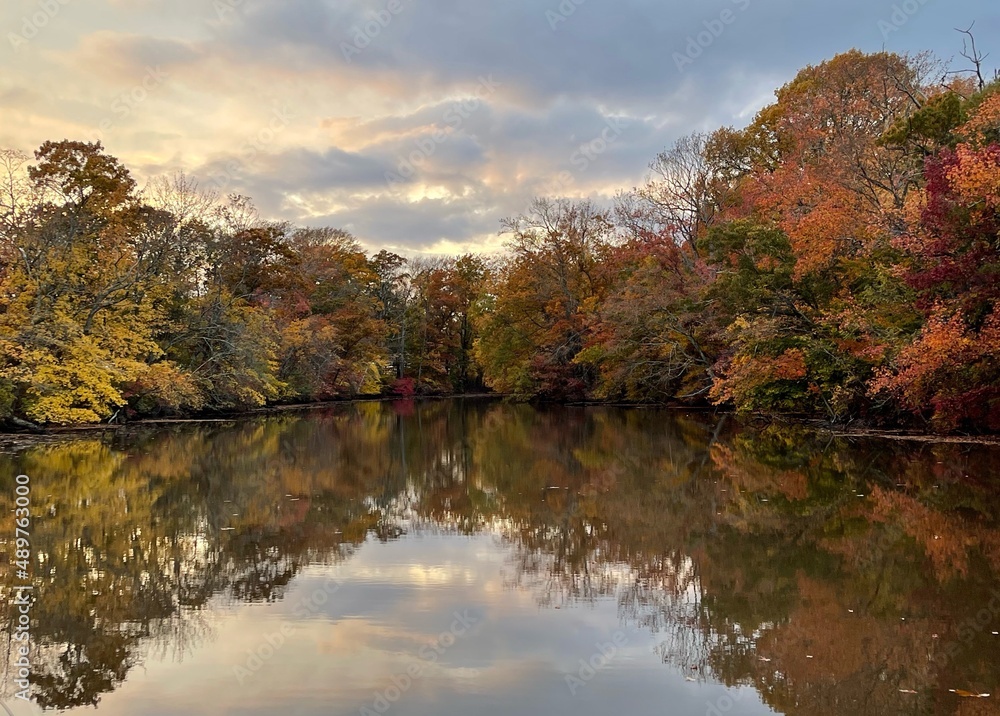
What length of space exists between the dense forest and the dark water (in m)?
4.48

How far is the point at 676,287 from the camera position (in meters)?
32.3

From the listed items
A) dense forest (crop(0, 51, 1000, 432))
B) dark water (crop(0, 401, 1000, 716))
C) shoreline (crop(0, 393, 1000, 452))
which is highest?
dense forest (crop(0, 51, 1000, 432))

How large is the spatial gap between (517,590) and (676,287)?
26.5 meters

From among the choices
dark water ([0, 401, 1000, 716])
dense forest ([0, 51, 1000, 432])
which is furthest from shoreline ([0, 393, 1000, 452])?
dark water ([0, 401, 1000, 716])

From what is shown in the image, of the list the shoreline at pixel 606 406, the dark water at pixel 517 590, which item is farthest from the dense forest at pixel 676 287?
the dark water at pixel 517 590

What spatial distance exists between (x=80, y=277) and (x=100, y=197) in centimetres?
386

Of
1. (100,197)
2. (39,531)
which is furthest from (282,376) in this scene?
(39,531)

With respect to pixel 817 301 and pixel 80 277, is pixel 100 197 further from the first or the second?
pixel 817 301

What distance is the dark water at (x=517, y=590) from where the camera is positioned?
5.04 metres

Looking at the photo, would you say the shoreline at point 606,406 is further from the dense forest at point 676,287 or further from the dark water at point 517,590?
the dark water at point 517,590

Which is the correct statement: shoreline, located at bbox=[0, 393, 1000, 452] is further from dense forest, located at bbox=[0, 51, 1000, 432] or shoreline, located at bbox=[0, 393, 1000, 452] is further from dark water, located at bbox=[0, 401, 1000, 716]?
dark water, located at bbox=[0, 401, 1000, 716]

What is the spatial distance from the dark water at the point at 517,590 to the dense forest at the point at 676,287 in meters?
4.48

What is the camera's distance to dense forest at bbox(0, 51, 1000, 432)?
15641 mm

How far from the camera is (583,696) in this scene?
4.98 metres
